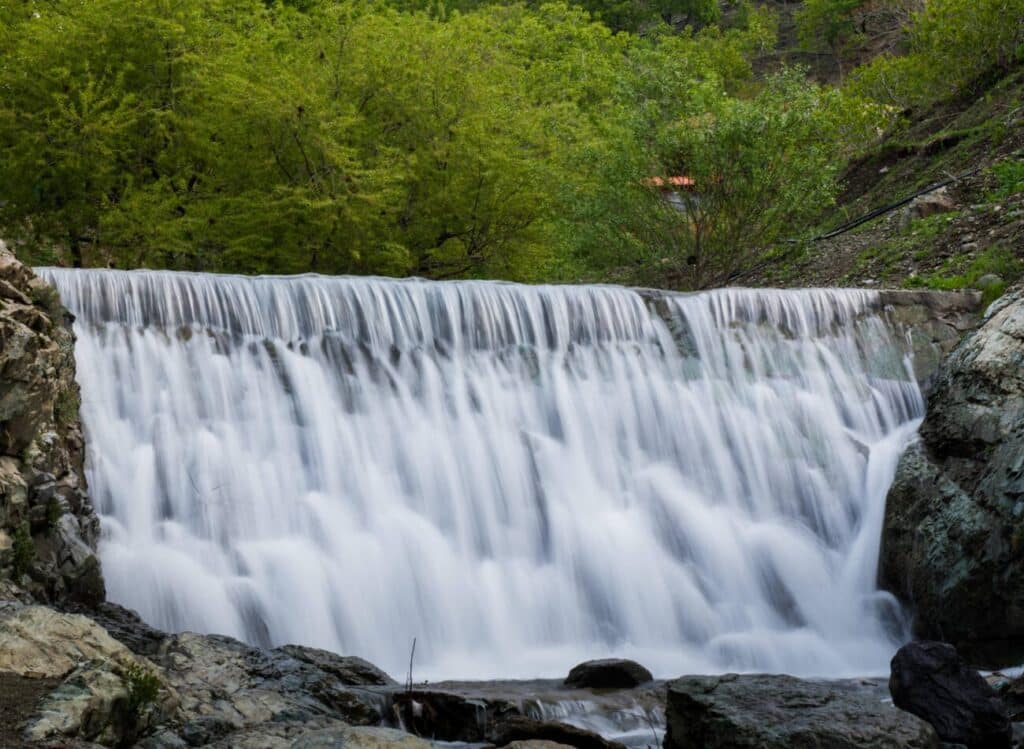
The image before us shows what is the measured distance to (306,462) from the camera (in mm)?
10539

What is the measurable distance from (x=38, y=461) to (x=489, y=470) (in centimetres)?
450

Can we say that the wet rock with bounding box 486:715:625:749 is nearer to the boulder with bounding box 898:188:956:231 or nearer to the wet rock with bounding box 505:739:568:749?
the wet rock with bounding box 505:739:568:749

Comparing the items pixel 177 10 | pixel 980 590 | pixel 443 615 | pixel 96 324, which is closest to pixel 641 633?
pixel 443 615

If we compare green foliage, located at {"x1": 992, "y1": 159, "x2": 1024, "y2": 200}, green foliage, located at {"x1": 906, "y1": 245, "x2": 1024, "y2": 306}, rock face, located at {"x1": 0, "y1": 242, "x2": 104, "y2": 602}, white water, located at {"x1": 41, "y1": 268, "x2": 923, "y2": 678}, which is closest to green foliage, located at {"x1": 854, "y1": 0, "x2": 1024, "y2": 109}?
green foliage, located at {"x1": 992, "y1": 159, "x2": 1024, "y2": 200}

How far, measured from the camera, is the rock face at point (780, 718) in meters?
6.22

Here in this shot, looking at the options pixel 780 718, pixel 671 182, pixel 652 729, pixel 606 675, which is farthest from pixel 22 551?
pixel 671 182

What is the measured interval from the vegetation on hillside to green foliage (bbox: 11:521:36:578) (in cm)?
1132

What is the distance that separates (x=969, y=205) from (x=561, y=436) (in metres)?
11.2

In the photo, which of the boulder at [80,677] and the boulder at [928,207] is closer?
the boulder at [80,677]

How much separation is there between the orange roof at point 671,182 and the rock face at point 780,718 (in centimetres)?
1308

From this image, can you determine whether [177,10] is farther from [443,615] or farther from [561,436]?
[443,615]

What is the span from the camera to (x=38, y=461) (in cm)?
816

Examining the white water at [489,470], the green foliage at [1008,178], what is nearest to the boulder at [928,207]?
the green foliage at [1008,178]

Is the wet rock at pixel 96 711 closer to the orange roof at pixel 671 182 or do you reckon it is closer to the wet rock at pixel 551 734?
the wet rock at pixel 551 734
